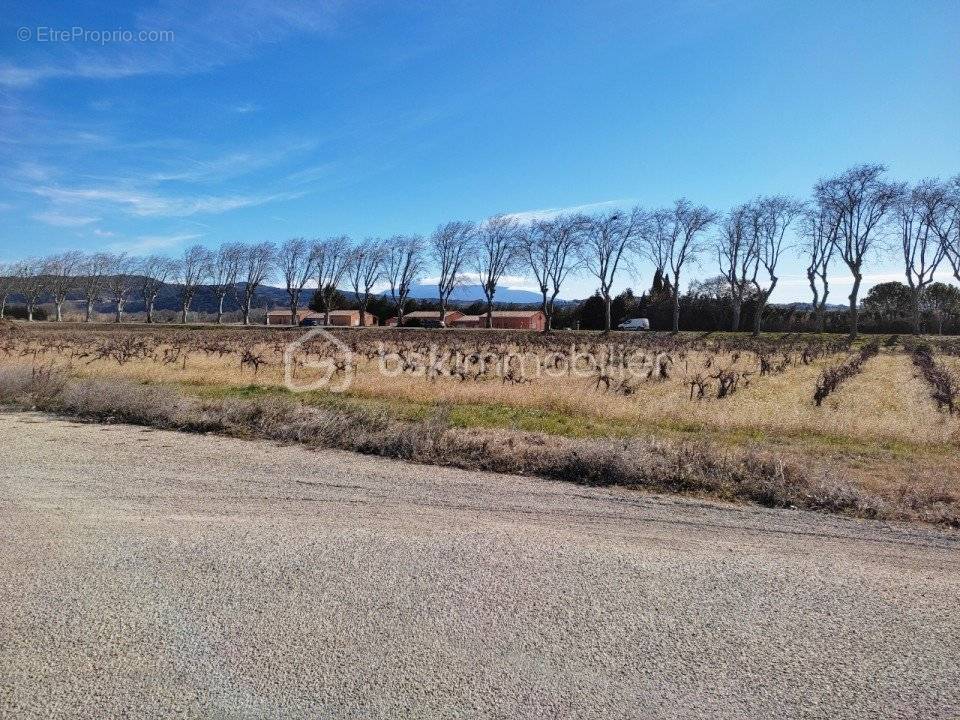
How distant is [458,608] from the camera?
3.69 metres

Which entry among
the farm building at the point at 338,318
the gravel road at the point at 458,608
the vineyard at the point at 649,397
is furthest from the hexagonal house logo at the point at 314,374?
the farm building at the point at 338,318

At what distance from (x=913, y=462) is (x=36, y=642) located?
31.8ft

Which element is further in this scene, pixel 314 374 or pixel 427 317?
pixel 427 317

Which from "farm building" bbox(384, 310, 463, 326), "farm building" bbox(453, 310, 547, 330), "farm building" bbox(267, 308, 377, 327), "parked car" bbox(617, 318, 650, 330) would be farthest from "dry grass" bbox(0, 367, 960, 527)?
"farm building" bbox(267, 308, 377, 327)

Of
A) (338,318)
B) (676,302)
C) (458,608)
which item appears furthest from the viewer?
(338,318)

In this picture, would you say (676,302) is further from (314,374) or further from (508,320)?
(314,374)

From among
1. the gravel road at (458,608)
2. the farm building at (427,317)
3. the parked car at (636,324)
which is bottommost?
the gravel road at (458,608)

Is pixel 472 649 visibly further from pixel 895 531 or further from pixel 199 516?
pixel 895 531

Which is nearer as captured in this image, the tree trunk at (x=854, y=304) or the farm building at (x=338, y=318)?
the tree trunk at (x=854, y=304)

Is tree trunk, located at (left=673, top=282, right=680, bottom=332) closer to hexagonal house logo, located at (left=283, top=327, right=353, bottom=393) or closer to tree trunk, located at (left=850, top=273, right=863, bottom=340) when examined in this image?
tree trunk, located at (left=850, top=273, right=863, bottom=340)

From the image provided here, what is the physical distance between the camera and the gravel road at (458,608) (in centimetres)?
289

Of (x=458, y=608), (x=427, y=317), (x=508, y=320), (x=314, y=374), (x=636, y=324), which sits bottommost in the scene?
(x=458, y=608)

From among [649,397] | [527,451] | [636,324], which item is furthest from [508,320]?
[527,451]

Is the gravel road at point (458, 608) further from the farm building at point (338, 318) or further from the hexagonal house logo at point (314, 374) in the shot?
the farm building at point (338, 318)
